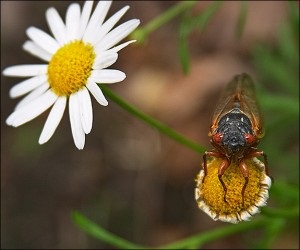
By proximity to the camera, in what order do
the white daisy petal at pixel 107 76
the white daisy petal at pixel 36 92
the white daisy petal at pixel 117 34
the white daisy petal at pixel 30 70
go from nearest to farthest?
the white daisy petal at pixel 107 76
the white daisy petal at pixel 117 34
the white daisy petal at pixel 36 92
the white daisy petal at pixel 30 70

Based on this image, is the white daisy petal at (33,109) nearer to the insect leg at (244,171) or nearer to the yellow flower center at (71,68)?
the yellow flower center at (71,68)

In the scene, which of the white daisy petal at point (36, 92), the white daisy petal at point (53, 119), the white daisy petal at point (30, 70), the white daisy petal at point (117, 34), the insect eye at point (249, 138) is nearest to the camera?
the insect eye at point (249, 138)

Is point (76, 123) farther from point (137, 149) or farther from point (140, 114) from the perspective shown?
point (137, 149)

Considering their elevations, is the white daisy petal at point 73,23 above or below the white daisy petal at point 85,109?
above

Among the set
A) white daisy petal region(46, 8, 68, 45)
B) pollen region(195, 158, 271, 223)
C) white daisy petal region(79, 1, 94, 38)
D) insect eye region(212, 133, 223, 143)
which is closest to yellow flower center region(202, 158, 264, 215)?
pollen region(195, 158, 271, 223)

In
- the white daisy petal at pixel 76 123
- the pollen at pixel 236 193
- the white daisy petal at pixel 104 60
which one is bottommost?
the pollen at pixel 236 193

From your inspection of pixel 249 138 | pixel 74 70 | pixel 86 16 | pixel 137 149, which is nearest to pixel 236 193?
pixel 249 138

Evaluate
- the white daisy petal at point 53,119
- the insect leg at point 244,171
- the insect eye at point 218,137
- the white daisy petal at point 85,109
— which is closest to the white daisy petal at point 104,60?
the white daisy petal at point 85,109

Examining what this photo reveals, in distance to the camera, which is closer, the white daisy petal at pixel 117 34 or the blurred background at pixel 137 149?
the white daisy petal at pixel 117 34
